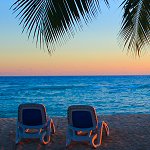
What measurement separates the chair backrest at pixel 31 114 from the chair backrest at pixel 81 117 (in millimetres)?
512

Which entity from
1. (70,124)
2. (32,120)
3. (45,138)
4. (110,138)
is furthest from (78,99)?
(70,124)

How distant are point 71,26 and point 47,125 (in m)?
2.91

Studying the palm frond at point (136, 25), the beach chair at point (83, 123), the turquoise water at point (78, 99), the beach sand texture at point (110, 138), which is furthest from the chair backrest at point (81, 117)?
the turquoise water at point (78, 99)

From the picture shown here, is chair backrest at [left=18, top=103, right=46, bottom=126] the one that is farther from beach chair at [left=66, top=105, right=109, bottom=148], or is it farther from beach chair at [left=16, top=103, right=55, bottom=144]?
beach chair at [left=66, top=105, right=109, bottom=148]

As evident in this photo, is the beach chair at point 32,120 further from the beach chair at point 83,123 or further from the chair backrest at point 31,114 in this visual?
the beach chair at point 83,123

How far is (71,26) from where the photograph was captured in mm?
4301

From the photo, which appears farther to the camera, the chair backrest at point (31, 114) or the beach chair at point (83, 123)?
the chair backrest at point (31, 114)

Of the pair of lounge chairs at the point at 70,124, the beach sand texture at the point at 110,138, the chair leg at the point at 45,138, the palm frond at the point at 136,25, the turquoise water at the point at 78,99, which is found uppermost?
the palm frond at the point at 136,25

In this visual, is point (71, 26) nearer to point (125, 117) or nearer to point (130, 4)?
point (130, 4)

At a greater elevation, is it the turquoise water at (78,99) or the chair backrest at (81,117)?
the chair backrest at (81,117)

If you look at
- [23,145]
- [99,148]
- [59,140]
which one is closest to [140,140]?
[99,148]

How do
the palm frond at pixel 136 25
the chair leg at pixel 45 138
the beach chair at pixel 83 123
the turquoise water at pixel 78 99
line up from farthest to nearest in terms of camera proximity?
the turquoise water at pixel 78 99 < the chair leg at pixel 45 138 < the beach chair at pixel 83 123 < the palm frond at pixel 136 25

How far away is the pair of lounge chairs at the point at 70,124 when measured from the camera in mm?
6516

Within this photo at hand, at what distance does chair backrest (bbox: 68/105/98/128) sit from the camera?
652cm
